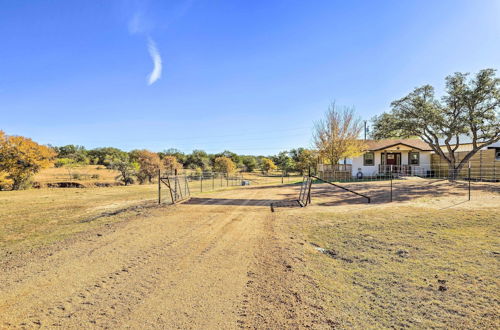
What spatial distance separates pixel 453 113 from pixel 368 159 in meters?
9.84

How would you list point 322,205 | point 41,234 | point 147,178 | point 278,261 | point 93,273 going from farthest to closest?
1. point 147,178
2. point 322,205
3. point 41,234
4. point 278,261
5. point 93,273

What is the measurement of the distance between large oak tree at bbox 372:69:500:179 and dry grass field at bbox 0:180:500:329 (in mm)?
12059

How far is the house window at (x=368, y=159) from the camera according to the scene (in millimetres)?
26812

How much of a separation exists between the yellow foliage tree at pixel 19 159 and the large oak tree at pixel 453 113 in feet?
107

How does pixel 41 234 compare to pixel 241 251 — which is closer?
pixel 241 251

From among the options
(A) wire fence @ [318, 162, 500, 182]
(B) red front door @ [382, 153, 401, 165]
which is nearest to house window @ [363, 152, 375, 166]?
(A) wire fence @ [318, 162, 500, 182]

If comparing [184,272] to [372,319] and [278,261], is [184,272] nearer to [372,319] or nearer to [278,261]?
[278,261]

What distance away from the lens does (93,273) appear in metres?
4.34

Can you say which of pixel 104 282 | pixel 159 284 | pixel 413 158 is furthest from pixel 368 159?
pixel 104 282

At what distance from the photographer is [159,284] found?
3.89m

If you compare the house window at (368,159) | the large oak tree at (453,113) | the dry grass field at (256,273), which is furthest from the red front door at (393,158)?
the dry grass field at (256,273)

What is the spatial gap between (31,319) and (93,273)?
4.13ft

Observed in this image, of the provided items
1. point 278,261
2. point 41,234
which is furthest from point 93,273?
point 41,234

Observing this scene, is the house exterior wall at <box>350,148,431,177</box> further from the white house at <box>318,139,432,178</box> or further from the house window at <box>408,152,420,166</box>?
the house window at <box>408,152,420,166</box>
